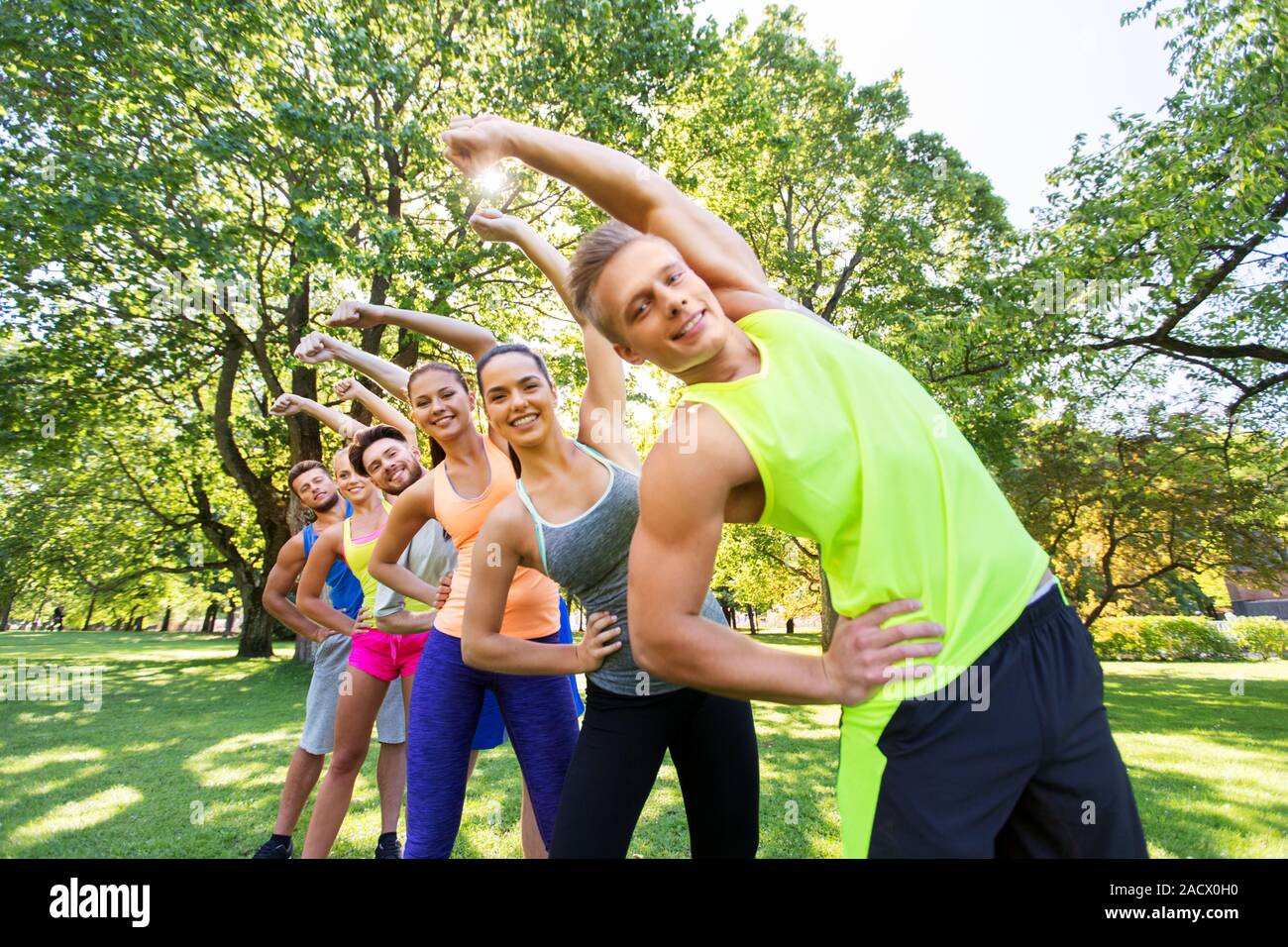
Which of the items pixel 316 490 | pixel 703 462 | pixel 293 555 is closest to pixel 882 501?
pixel 703 462

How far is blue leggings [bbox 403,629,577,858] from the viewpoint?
2.96m

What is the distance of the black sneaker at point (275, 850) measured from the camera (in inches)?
174

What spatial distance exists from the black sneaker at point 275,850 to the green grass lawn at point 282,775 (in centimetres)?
47

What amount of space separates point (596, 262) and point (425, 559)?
3294 mm

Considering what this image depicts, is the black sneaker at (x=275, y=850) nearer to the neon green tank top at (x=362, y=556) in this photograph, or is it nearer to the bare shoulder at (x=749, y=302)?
the neon green tank top at (x=362, y=556)

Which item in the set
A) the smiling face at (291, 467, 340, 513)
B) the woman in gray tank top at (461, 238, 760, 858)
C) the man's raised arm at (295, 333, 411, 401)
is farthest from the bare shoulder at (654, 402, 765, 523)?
the smiling face at (291, 467, 340, 513)

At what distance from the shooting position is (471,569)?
3.18 metres

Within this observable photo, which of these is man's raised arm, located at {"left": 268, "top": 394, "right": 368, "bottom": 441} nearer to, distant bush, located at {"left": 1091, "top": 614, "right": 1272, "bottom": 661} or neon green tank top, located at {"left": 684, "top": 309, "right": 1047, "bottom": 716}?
neon green tank top, located at {"left": 684, "top": 309, "right": 1047, "bottom": 716}

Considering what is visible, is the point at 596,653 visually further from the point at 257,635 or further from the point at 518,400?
the point at 257,635

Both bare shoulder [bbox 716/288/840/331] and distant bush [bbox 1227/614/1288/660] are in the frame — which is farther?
distant bush [bbox 1227/614/1288/660]

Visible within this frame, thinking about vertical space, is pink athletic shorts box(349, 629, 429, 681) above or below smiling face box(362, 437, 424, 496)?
below

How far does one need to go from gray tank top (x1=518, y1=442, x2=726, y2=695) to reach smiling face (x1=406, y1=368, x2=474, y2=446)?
1.25m

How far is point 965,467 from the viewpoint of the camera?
1515mm
